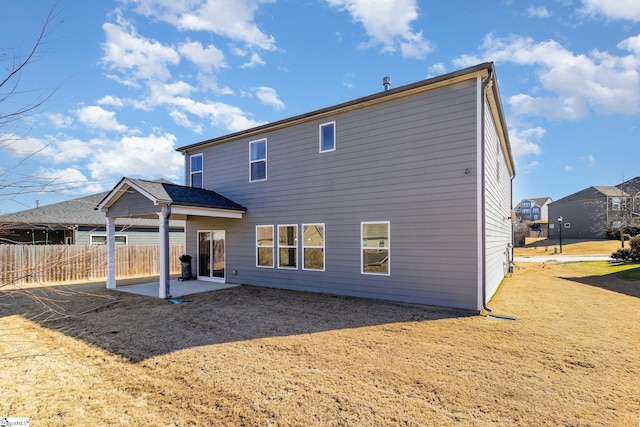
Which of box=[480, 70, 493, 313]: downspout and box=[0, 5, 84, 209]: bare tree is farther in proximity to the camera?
box=[480, 70, 493, 313]: downspout

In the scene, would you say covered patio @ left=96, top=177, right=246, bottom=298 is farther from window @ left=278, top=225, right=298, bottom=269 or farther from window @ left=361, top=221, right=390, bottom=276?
window @ left=361, top=221, right=390, bottom=276

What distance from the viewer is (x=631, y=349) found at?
4910 millimetres

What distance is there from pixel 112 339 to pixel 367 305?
5.38m

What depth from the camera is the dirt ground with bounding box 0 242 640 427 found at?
10.4 feet

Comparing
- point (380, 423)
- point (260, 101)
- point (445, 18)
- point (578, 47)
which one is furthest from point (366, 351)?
point (578, 47)

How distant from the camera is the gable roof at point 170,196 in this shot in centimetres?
923

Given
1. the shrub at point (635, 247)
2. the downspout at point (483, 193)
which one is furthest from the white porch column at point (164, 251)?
the shrub at point (635, 247)

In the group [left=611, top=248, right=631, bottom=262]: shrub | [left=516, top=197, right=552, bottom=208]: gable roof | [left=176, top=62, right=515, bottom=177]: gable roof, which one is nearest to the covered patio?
[left=176, top=62, right=515, bottom=177]: gable roof

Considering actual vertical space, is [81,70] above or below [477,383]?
Answer: above

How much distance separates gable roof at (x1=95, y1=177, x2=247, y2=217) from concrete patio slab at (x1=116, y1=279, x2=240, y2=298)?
8.99 feet

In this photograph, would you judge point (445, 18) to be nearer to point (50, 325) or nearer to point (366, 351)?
point (366, 351)

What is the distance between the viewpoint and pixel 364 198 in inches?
343

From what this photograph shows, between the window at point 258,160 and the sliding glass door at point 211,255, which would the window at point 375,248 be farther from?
the sliding glass door at point 211,255

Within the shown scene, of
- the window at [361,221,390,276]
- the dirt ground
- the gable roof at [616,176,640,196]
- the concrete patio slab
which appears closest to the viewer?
the dirt ground
